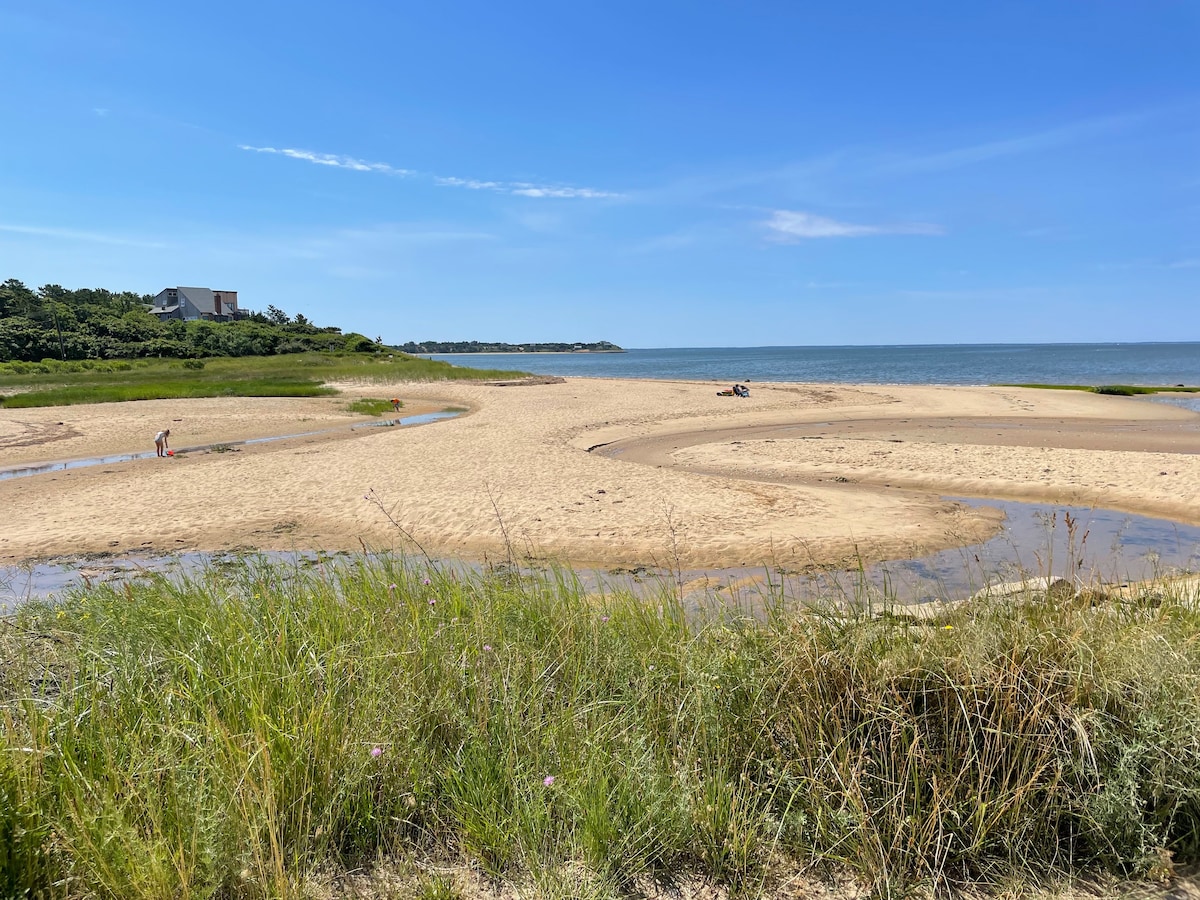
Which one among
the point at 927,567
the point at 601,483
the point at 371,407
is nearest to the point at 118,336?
the point at 371,407

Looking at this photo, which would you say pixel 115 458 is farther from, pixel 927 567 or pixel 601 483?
pixel 927 567

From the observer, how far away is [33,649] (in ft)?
13.2

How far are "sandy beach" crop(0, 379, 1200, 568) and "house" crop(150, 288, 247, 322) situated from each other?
73.5 meters

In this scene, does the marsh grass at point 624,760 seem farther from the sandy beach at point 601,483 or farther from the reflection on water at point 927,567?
the reflection on water at point 927,567

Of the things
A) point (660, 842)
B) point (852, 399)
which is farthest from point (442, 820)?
point (852, 399)

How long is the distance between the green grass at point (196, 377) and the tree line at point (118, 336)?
485 centimetres

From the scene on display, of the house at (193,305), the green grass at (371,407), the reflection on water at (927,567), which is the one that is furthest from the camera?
the house at (193,305)

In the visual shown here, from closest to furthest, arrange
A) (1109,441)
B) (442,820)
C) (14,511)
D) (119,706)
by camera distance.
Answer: (442,820) < (119,706) < (14,511) < (1109,441)

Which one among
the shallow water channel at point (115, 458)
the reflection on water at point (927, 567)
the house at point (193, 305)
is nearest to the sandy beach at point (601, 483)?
the reflection on water at point (927, 567)

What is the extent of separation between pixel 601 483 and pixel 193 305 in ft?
324

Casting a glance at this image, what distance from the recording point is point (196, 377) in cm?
4828

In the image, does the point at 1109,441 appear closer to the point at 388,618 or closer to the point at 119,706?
the point at 388,618

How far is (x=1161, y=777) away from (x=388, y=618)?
392cm

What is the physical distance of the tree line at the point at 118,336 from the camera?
6034cm
